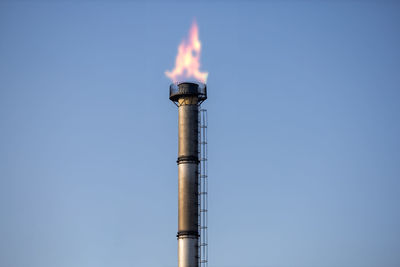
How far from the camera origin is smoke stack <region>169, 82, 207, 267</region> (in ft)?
337

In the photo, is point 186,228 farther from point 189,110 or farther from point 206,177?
point 189,110

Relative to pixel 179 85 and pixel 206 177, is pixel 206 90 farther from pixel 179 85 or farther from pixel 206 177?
pixel 206 177

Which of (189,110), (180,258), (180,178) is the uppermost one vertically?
(189,110)

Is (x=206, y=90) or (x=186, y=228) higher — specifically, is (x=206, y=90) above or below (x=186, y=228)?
→ above

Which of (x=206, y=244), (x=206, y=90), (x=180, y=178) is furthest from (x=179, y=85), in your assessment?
(x=206, y=244)

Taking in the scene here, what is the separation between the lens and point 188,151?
105 m

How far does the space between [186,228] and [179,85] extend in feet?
53.1

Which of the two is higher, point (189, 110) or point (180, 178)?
point (189, 110)

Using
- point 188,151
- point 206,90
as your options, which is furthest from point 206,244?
point 206,90

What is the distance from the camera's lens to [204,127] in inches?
4205

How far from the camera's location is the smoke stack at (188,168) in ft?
337

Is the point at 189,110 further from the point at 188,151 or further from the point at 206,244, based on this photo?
the point at 206,244

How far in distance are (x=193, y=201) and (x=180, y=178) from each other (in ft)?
9.84

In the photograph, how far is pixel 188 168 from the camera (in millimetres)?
104500
